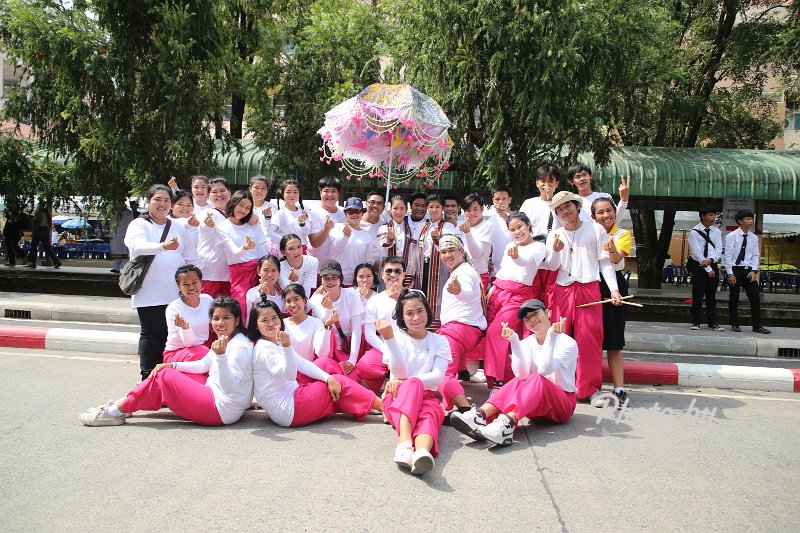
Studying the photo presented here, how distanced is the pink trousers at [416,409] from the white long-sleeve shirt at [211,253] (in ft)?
7.99

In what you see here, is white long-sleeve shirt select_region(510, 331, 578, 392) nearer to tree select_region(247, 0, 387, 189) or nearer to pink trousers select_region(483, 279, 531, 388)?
pink trousers select_region(483, 279, 531, 388)

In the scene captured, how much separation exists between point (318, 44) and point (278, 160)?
7.39 feet

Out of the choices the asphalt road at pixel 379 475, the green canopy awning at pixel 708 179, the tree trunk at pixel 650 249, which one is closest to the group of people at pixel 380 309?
the asphalt road at pixel 379 475

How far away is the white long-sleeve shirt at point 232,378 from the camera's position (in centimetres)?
470

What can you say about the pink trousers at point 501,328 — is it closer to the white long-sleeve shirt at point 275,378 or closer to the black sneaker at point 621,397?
the black sneaker at point 621,397

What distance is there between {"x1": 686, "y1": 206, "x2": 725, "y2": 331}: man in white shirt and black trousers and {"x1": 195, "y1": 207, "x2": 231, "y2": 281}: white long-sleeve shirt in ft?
23.7

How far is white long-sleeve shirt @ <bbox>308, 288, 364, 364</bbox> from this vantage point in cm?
584

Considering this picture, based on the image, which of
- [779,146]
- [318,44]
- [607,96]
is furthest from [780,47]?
[779,146]

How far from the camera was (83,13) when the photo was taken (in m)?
11.5

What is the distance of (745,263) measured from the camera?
10.1 m

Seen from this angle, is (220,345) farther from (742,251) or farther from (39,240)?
(39,240)

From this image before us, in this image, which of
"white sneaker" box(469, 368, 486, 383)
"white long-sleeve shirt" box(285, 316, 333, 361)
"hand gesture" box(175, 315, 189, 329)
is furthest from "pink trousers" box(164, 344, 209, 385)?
"white sneaker" box(469, 368, 486, 383)

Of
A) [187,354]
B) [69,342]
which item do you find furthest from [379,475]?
[69,342]

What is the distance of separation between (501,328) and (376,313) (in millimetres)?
1081
